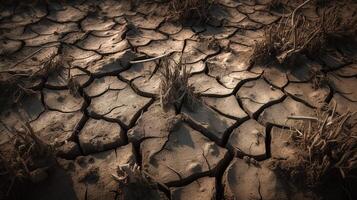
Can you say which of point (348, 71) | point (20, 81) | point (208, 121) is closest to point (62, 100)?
point (20, 81)

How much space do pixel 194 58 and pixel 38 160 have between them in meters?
1.47

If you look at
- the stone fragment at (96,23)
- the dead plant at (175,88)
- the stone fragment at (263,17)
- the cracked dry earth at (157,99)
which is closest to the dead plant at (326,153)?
the cracked dry earth at (157,99)

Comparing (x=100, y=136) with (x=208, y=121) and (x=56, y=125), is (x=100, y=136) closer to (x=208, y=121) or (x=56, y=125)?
(x=56, y=125)

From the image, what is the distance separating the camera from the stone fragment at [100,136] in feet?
5.63

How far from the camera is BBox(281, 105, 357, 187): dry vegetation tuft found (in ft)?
4.87

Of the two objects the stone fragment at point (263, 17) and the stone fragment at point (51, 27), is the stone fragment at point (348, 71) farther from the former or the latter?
the stone fragment at point (51, 27)

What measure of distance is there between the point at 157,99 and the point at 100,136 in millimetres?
497

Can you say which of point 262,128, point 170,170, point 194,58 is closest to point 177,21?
point 194,58

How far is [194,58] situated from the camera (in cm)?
239

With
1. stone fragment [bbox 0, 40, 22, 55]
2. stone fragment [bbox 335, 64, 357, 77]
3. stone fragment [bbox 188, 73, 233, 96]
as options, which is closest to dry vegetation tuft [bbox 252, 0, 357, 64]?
stone fragment [bbox 335, 64, 357, 77]

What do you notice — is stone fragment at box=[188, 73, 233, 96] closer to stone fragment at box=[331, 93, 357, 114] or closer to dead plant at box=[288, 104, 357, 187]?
dead plant at box=[288, 104, 357, 187]

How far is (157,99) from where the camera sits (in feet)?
6.54

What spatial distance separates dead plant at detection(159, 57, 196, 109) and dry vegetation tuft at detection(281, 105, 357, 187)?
31.3 inches

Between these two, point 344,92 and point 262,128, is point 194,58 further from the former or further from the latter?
point 344,92
